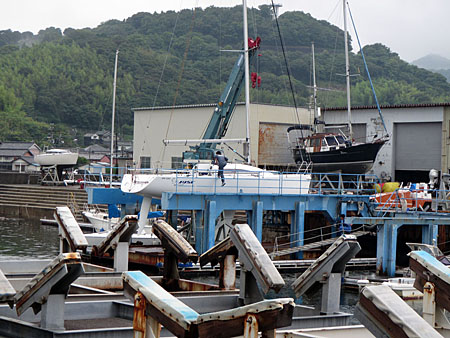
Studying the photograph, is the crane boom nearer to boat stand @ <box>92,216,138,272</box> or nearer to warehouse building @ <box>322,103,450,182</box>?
warehouse building @ <box>322,103,450,182</box>

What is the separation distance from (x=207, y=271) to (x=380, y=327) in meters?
18.6

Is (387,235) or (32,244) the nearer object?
(387,235)

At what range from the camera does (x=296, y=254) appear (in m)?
29.3

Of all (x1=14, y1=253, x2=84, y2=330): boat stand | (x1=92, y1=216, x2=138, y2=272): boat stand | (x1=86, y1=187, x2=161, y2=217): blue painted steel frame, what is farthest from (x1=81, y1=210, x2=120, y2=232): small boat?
(x1=14, y1=253, x2=84, y2=330): boat stand

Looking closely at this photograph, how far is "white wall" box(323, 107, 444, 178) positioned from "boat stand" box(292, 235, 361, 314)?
33.1 meters

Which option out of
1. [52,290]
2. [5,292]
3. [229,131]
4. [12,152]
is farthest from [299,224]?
[12,152]

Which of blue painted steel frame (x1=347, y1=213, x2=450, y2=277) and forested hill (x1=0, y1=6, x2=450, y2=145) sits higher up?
forested hill (x1=0, y1=6, x2=450, y2=145)

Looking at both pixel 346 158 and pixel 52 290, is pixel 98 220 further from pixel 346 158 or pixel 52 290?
pixel 52 290

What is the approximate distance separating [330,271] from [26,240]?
28.1 meters

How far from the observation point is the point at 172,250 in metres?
14.2

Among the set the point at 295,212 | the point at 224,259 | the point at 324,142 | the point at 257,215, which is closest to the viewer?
the point at 224,259

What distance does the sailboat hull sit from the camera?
43.0 meters

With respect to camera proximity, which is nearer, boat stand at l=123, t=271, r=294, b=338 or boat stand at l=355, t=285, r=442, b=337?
boat stand at l=355, t=285, r=442, b=337

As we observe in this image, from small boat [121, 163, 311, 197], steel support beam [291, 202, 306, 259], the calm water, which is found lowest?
the calm water
